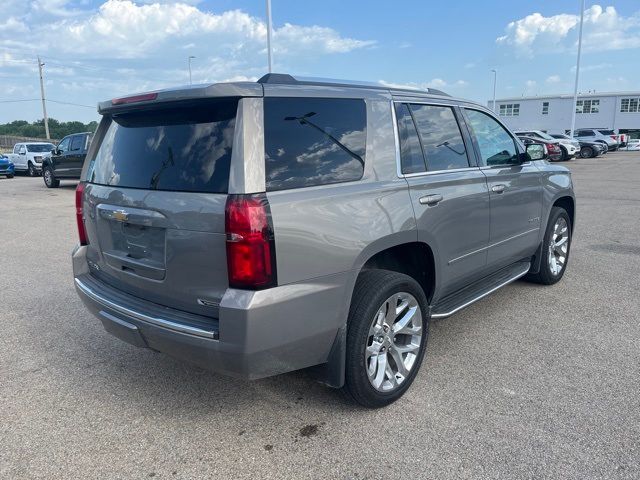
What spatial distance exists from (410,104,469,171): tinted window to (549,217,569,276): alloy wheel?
2093mm

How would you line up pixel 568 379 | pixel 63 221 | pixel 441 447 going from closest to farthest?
pixel 441 447 < pixel 568 379 < pixel 63 221

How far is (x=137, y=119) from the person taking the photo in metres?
3.12

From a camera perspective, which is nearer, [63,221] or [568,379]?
[568,379]

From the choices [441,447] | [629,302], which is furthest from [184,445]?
[629,302]

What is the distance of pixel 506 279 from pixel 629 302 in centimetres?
146

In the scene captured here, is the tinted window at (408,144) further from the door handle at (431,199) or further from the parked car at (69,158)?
the parked car at (69,158)

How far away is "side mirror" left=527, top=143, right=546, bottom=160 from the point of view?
4.97 meters

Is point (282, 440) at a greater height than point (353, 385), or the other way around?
point (353, 385)

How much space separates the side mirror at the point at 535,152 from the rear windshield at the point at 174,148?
341 centimetres

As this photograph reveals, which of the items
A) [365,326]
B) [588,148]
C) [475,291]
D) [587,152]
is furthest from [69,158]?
[587,152]

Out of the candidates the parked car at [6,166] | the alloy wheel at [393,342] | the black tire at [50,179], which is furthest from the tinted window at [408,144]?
the parked car at [6,166]

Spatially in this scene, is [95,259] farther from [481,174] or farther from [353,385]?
[481,174]

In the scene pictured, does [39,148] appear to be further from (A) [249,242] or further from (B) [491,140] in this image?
(A) [249,242]

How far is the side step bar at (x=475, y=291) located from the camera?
3648 millimetres
